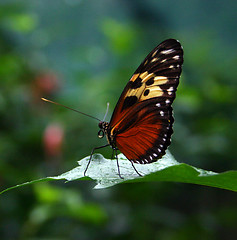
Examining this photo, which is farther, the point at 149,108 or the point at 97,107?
the point at 97,107

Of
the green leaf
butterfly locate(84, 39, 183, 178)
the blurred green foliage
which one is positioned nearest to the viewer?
the green leaf

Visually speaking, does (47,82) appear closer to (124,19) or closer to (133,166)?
(124,19)

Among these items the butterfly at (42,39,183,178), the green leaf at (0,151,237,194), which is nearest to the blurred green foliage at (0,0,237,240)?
the butterfly at (42,39,183,178)

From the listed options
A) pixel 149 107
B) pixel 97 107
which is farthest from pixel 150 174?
pixel 97 107

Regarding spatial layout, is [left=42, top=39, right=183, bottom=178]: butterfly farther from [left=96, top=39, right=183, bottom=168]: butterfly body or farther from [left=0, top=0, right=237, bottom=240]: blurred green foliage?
[left=0, top=0, right=237, bottom=240]: blurred green foliage

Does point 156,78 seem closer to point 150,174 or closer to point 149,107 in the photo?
point 149,107

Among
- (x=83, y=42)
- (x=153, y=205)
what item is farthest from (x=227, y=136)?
(x=83, y=42)
